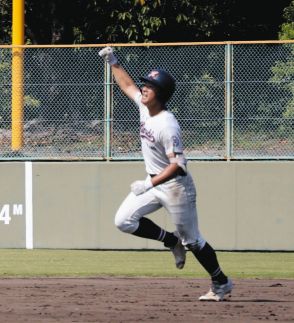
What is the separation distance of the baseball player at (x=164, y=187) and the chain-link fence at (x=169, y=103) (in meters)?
6.05

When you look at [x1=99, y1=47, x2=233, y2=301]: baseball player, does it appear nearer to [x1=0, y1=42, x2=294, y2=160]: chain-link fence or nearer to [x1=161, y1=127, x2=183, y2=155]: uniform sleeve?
[x1=161, y1=127, x2=183, y2=155]: uniform sleeve

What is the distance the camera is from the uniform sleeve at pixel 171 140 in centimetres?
998

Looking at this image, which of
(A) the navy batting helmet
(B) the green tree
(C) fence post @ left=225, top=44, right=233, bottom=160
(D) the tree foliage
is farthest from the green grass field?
(D) the tree foliage

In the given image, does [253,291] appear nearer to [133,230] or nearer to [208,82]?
[133,230]

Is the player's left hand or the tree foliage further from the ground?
the tree foliage

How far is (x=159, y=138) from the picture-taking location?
33.0ft

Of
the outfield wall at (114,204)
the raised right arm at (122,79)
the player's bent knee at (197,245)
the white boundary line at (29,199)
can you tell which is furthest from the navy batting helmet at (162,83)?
the white boundary line at (29,199)

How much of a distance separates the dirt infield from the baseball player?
18.8 inches

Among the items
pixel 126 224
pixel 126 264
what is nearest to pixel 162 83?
pixel 126 224

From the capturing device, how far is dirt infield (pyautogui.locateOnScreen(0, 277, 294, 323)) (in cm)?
928

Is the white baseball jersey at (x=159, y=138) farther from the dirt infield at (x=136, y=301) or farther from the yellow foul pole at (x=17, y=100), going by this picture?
the yellow foul pole at (x=17, y=100)

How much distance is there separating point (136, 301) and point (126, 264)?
430 cm

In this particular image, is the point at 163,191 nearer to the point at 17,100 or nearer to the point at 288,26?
the point at 17,100

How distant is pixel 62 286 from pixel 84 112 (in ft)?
18.7
